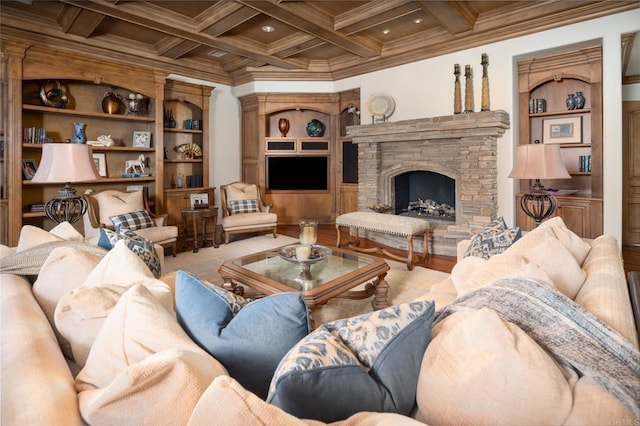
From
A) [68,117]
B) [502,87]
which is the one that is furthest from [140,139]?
[502,87]

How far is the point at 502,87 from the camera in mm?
4453

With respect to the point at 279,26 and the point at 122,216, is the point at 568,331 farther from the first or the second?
the point at 279,26

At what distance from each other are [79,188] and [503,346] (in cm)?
556

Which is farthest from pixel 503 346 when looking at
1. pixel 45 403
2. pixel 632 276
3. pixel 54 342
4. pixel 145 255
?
pixel 145 255

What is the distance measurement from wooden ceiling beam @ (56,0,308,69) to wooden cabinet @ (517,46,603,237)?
367cm

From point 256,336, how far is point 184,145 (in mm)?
5594

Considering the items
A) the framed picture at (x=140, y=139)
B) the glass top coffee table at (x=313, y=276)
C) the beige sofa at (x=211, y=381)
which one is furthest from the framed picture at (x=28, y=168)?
the beige sofa at (x=211, y=381)

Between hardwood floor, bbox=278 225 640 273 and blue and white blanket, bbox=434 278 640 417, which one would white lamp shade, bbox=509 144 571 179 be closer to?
hardwood floor, bbox=278 225 640 273

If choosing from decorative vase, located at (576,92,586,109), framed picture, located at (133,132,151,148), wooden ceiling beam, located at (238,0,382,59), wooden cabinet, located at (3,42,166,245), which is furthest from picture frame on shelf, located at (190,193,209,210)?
decorative vase, located at (576,92,586,109)

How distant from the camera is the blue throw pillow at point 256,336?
3.21ft

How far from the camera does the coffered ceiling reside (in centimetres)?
387

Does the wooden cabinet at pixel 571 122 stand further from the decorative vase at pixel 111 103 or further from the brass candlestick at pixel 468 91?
the decorative vase at pixel 111 103

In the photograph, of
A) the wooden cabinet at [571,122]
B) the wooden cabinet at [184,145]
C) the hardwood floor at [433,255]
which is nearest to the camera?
the hardwood floor at [433,255]

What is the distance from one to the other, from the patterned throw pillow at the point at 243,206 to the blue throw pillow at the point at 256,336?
4494mm
